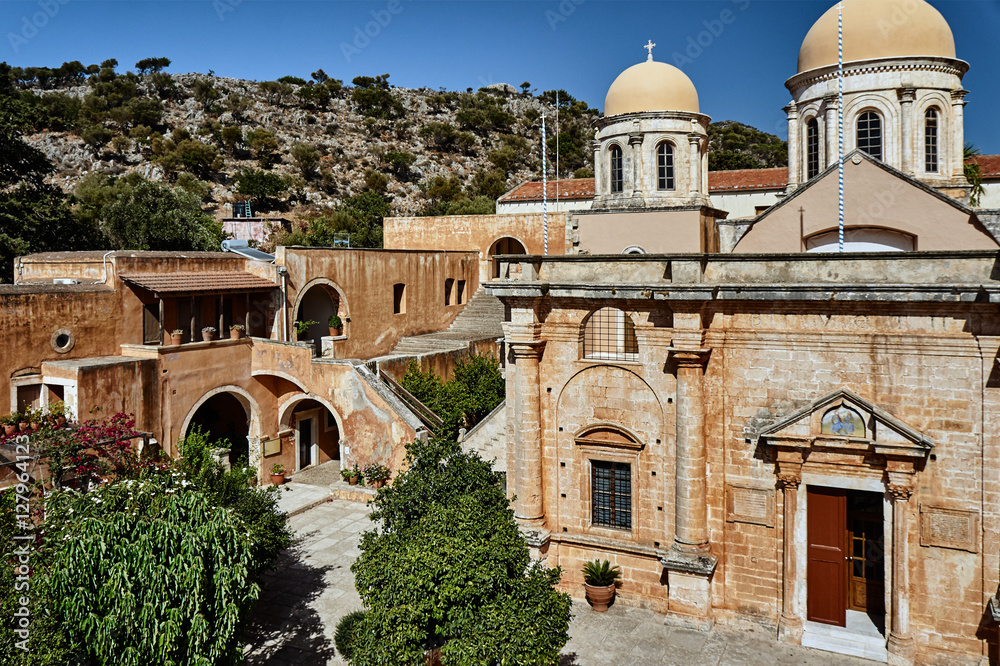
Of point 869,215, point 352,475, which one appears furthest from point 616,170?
point 352,475

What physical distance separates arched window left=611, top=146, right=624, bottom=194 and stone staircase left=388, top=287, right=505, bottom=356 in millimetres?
6433

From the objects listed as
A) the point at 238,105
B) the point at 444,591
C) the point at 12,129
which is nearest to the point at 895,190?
the point at 444,591

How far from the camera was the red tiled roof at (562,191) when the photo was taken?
37.7 meters

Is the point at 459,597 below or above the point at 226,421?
above

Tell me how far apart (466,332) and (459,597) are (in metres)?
23.5

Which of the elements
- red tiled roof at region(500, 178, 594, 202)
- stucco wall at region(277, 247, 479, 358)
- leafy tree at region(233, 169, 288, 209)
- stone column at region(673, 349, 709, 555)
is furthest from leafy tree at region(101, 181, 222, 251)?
stone column at region(673, 349, 709, 555)

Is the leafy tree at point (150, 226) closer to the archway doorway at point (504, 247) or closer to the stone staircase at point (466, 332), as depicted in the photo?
the stone staircase at point (466, 332)

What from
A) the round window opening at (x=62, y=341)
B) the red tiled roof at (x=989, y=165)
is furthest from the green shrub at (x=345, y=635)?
the red tiled roof at (x=989, y=165)

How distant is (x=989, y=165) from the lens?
1147 inches

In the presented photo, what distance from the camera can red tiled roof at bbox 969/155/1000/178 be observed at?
28344 mm

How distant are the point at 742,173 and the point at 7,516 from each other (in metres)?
33.3

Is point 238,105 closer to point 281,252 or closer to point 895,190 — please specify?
point 281,252

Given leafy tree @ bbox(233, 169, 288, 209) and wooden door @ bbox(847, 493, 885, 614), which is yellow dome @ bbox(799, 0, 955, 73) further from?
leafy tree @ bbox(233, 169, 288, 209)

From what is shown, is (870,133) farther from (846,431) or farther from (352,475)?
(352,475)
